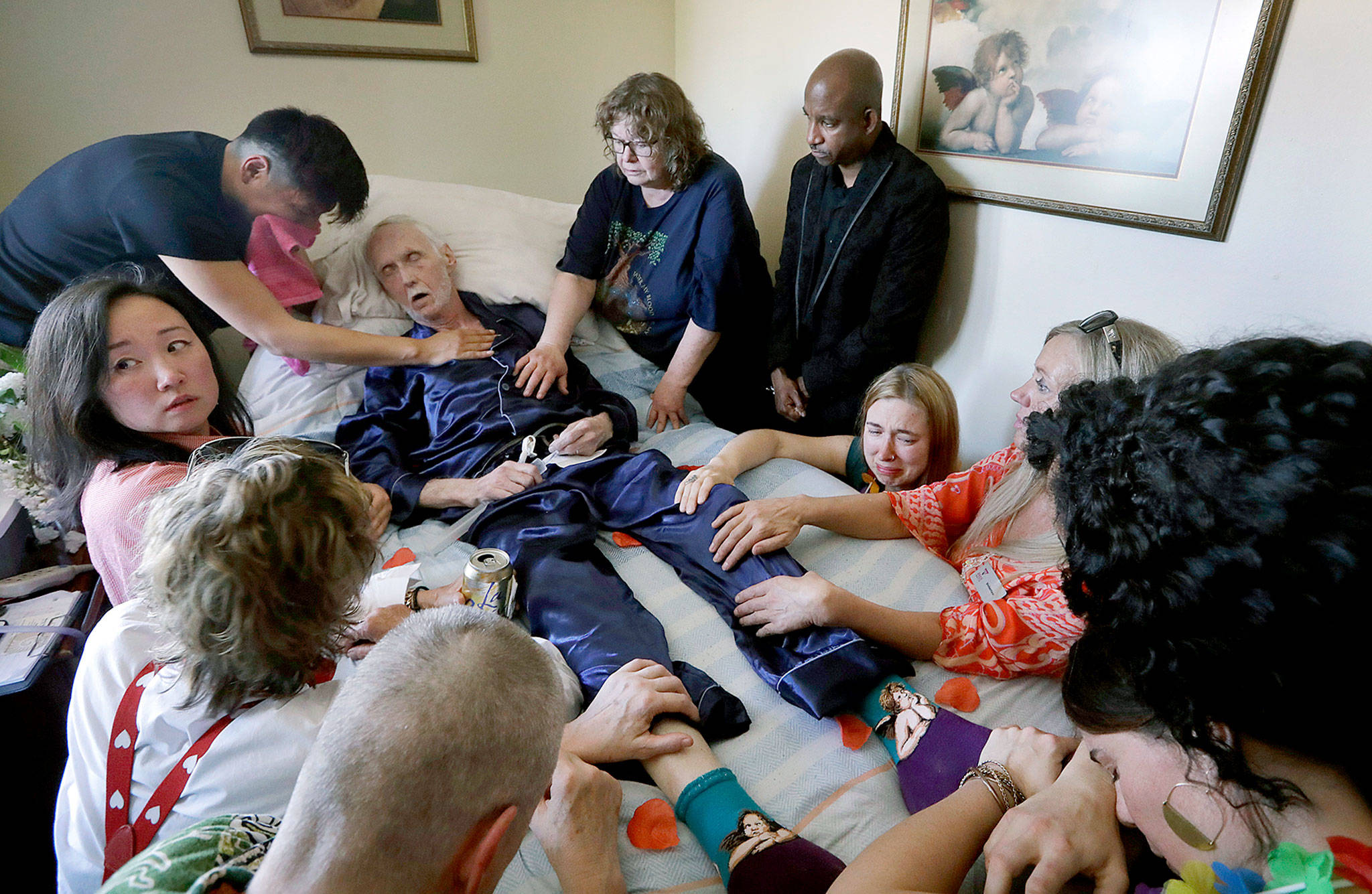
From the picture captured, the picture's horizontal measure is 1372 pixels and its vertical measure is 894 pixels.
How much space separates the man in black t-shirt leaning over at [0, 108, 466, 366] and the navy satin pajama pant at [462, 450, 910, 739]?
84cm

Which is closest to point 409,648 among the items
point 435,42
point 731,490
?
point 731,490

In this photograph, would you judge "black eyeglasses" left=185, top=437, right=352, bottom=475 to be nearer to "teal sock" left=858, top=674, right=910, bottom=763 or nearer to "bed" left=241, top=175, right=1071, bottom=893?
"bed" left=241, top=175, right=1071, bottom=893

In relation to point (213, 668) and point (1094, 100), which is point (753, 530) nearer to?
point (213, 668)

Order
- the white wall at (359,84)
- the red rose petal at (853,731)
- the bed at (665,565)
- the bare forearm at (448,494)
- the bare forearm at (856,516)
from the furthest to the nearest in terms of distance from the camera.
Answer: the white wall at (359,84)
the bare forearm at (448,494)
the bare forearm at (856,516)
the red rose petal at (853,731)
the bed at (665,565)

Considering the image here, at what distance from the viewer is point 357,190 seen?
6.48 feet

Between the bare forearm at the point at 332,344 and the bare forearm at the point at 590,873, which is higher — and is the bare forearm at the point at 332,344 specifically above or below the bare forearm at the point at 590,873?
above

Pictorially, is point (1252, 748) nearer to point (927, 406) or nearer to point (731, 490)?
point (731, 490)

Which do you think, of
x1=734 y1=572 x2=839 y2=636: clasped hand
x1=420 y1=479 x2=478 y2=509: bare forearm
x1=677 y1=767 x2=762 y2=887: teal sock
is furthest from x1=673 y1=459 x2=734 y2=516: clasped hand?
x1=677 y1=767 x2=762 y2=887: teal sock

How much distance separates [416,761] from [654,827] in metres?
0.57

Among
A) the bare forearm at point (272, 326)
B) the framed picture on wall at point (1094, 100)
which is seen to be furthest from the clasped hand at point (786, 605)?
the bare forearm at point (272, 326)

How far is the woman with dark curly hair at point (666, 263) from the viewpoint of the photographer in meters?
2.17

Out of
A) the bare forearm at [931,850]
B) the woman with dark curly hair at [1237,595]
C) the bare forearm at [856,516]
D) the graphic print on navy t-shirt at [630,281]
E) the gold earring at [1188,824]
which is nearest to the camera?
the woman with dark curly hair at [1237,595]

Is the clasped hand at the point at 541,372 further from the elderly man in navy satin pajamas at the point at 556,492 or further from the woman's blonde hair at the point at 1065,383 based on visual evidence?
the woman's blonde hair at the point at 1065,383

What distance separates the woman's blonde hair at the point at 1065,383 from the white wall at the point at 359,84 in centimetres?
235
